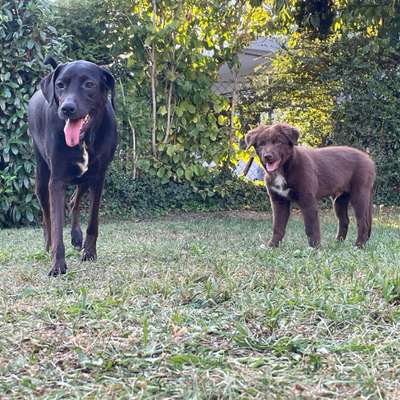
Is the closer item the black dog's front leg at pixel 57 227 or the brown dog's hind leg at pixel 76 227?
the black dog's front leg at pixel 57 227

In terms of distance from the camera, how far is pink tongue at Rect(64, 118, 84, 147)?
483 cm

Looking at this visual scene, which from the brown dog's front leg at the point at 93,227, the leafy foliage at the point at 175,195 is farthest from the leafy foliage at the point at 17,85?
the brown dog's front leg at the point at 93,227

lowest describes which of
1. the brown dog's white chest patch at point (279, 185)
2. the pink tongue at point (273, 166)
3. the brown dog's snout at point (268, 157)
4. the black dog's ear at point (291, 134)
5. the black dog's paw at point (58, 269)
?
the black dog's paw at point (58, 269)

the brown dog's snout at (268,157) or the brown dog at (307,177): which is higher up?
the brown dog's snout at (268,157)

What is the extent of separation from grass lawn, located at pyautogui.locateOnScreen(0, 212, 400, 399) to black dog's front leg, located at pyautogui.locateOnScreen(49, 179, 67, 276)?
0.36 ft

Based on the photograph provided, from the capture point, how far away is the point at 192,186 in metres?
11.4

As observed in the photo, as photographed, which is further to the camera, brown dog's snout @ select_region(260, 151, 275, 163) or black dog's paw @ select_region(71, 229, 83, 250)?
black dog's paw @ select_region(71, 229, 83, 250)

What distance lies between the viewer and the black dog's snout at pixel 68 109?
466 centimetres

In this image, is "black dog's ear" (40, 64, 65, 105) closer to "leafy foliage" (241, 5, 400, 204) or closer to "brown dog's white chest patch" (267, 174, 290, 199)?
"brown dog's white chest patch" (267, 174, 290, 199)

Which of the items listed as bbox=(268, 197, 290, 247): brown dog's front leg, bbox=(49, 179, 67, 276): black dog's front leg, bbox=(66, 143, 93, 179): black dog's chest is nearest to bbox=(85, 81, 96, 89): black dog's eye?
bbox=(66, 143, 93, 179): black dog's chest

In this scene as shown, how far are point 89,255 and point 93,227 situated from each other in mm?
245

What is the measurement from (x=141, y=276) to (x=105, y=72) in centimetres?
180

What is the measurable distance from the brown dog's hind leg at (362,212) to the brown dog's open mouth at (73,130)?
308cm

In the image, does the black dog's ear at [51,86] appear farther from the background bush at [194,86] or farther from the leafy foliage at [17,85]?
the leafy foliage at [17,85]
